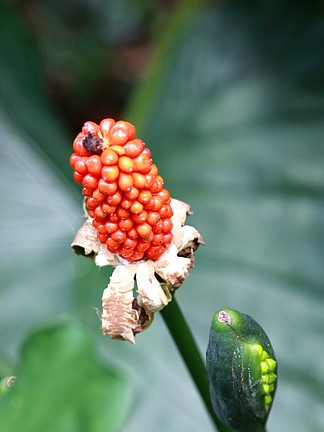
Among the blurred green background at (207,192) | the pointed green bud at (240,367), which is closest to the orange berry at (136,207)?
the pointed green bud at (240,367)

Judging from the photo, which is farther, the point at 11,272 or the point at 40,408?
the point at 11,272

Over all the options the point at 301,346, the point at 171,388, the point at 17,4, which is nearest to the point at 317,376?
the point at 301,346

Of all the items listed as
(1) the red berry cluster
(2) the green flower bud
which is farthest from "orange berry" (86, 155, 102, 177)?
(2) the green flower bud

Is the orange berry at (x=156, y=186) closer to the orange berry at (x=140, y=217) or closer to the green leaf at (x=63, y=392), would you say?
the orange berry at (x=140, y=217)

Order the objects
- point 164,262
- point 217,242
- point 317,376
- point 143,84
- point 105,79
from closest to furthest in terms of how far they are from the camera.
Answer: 1. point 164,262
2. point 317,376
3. point 217,242
4. point 143,84
5. point 105,79

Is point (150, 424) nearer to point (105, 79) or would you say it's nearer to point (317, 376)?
point (317, 376)

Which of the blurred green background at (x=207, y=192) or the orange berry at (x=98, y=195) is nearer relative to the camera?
the orange berry at (x=98, y=195)

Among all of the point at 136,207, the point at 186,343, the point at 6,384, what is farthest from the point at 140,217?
the point at 6,384

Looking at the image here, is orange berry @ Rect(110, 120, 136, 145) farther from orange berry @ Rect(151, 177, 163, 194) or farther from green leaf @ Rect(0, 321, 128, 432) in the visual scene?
green leaf @ Rect(0, 321, 128, 432)
